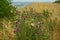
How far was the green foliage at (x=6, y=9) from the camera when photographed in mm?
6395

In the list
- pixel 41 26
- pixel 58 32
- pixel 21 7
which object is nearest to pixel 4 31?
pixel 41 26

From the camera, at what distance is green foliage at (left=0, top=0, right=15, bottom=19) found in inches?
252

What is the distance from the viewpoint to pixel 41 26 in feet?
18.2

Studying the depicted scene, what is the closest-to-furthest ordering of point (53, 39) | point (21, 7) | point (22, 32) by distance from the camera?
point (22, 32) < point (53, 39) < point (21, 7)

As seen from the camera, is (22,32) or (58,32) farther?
(58,32)

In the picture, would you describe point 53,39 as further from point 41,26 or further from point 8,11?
point 8,11

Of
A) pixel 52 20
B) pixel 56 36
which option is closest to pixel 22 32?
pixel 56 36

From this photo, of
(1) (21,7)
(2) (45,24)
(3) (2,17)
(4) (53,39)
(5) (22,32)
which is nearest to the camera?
(5) (22,32)

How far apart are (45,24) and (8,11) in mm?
1130

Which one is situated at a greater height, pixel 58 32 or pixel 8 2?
pixel 8 2

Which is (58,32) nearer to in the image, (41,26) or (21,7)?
(41,26)

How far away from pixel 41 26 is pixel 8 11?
134 centimetres

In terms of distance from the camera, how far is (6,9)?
6.48 metres

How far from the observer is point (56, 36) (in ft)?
18.4
